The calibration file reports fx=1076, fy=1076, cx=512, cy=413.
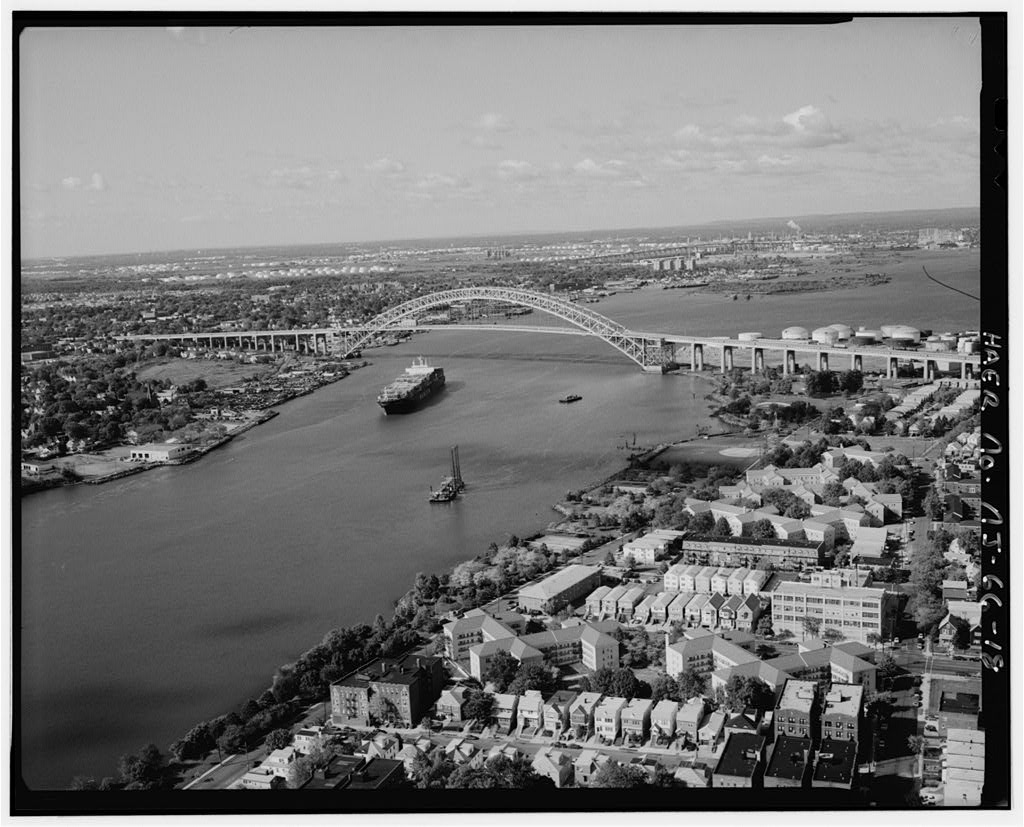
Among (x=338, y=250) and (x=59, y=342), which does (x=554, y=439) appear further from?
(x=59, y=342)

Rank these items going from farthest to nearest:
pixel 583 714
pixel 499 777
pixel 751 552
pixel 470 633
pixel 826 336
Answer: pixel 826 336
pixel 751 552
pixel 470 633
pixel 583 714
pixel 499 777

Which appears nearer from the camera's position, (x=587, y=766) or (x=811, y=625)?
(x=587, y=766)

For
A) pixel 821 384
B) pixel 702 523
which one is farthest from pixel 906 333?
→ pixel 702 523

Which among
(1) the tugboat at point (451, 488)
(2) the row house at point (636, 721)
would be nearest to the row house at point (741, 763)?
(2) the row house at point (636, 721)

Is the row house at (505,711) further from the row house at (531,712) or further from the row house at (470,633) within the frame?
the row house at (470,633)

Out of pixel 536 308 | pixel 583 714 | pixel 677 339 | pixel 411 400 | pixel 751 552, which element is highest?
pixel 536 308

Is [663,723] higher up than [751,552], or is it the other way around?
[751,552]

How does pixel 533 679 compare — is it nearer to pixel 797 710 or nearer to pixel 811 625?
pixel 797 710
